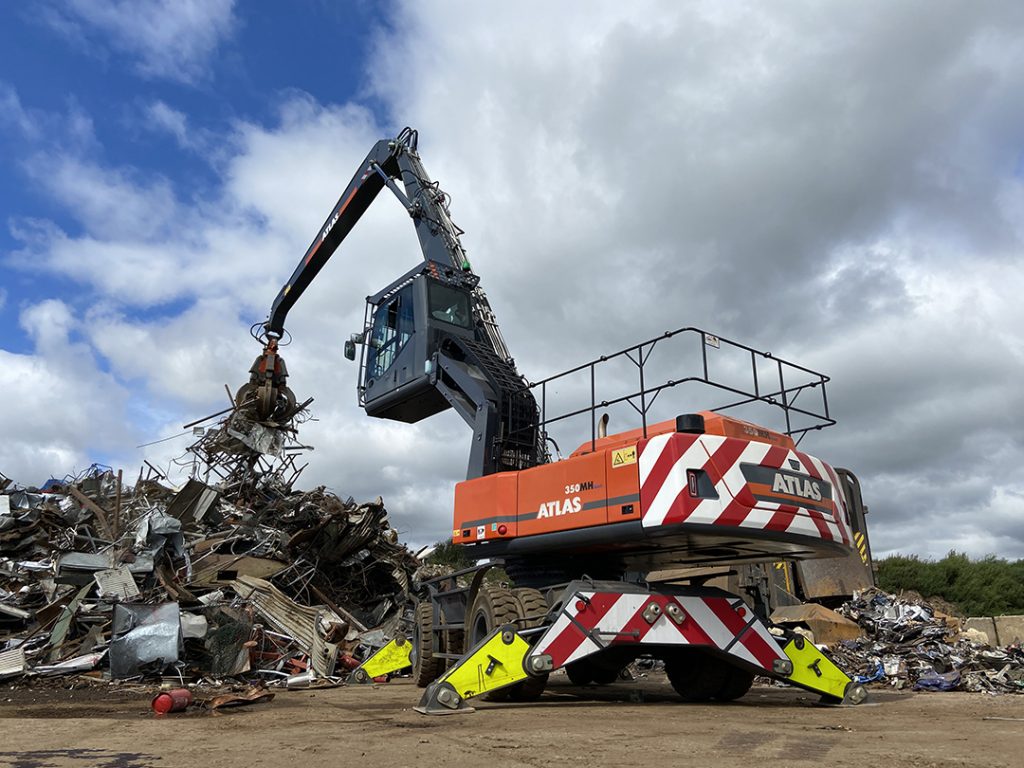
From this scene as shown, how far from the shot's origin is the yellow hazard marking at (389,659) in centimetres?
977

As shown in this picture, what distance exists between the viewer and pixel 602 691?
339 inches

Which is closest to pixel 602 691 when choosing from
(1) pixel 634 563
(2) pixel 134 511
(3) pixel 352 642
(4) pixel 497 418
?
(1) pixel 634 563

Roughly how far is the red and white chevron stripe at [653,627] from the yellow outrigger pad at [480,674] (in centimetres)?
19

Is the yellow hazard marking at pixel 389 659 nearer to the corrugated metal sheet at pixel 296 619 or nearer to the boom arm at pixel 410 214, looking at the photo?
the corrugated metal sheet at pixel 296 619

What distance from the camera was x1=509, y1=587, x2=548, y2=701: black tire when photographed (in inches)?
263

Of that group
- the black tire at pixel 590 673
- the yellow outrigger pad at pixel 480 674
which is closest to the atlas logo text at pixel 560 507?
the yellow outrigger pad at pixel 480 674

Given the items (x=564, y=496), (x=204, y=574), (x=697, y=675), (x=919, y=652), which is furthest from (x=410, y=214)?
(x=919, y=652)

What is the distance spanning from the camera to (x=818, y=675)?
283 inches

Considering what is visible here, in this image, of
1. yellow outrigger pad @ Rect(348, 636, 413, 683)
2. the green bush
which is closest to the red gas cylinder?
yellow outrigger pad @ Rect(348, 636, 413, 683)

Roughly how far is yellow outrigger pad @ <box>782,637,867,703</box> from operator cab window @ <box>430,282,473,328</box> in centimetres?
581

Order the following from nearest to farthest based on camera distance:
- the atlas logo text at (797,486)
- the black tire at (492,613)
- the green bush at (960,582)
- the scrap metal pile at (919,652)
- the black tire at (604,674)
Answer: the atlas logo text at (797,486)
the black tire at (492,613)
the scrap metal pile at (919,652)
the black tire at (604,674)
the green bush at (960,582)

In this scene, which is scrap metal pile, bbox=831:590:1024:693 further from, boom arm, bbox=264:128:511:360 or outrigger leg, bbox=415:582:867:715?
boom arm, bbox=264:128:511:360

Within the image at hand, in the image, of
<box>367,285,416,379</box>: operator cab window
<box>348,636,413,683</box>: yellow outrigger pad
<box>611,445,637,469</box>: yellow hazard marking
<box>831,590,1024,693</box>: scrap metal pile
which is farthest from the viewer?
<box>367,285,416,379</box>: operator cab window

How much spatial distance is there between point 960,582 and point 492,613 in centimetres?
1869
